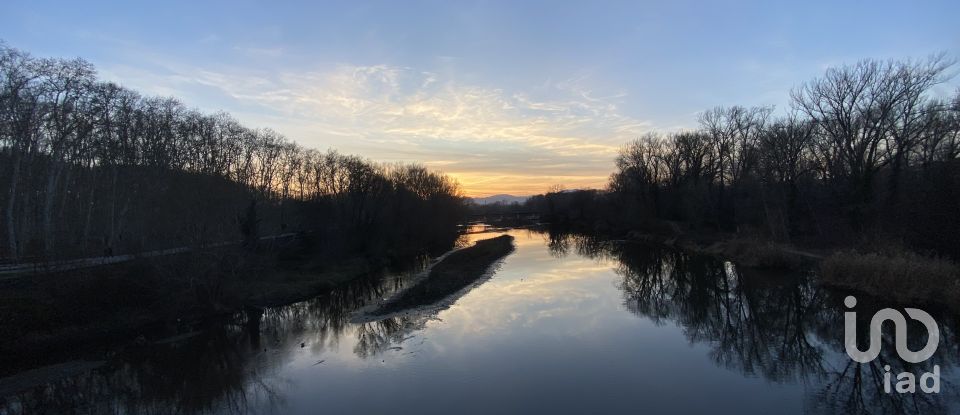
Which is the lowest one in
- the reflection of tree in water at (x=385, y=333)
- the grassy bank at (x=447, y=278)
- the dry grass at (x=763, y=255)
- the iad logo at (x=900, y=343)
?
the reflection of tree in water at (x=385, y=333)

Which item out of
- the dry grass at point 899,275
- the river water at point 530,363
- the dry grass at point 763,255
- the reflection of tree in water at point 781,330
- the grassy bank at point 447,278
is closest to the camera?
the reflection of tree in water at point 781,330

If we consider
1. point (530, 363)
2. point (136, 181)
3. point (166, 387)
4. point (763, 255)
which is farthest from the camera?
point (136, 181)

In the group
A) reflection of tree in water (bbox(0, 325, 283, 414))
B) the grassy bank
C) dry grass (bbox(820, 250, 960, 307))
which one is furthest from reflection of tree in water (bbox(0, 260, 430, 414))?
dry grass (bbox(820, 250, 960, 307))

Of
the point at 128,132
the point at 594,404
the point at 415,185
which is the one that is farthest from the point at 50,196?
the point at 415,185

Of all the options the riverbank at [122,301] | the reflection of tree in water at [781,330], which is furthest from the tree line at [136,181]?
the reflection of tree in water at [781,330]

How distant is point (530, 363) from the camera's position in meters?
14.1

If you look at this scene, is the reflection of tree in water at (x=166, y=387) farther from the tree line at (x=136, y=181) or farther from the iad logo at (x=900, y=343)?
the iad logo at (x=900, y=343)

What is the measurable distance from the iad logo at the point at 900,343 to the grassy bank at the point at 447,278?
16579 millimetres

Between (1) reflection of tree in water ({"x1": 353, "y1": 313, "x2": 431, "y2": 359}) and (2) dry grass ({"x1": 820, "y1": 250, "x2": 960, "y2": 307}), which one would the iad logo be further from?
(1) reflection of tree in water ({"x1": 353, "y1": 313, "x2": 431, "y2": 359})

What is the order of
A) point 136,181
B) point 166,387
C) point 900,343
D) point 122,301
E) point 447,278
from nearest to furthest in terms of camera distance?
point 166,387 → point 900,343 → point 122,301 → point 447,278 → point 136,181

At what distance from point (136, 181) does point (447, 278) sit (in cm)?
2679

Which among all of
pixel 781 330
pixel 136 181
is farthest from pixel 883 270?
pixel 136 181

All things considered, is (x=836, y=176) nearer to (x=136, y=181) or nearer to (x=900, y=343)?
(x=900, y=343)

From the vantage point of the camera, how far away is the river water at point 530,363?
11.4 meters
